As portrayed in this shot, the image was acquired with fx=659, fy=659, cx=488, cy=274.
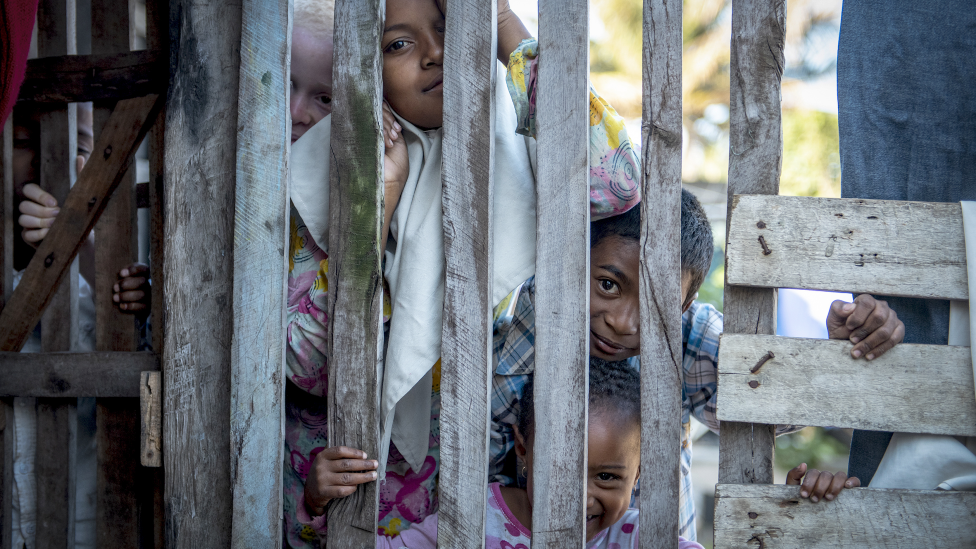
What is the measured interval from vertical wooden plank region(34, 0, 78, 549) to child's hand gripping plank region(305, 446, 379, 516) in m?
0.93

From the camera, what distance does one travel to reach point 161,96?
1.76 metres

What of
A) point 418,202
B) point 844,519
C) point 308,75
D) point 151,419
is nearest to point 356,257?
point 418,202

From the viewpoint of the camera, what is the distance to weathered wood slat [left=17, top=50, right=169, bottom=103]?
175cm

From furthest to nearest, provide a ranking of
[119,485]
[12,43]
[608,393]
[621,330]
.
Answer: [608,393] < [119,485] < [621,330] < [12,43]

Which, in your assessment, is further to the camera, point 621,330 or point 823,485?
point 621,330

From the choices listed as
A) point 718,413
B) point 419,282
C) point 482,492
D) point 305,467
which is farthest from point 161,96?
point 718,413

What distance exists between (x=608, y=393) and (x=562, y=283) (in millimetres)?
645

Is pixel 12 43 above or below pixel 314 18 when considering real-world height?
below

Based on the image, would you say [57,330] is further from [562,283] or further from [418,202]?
[562,283]

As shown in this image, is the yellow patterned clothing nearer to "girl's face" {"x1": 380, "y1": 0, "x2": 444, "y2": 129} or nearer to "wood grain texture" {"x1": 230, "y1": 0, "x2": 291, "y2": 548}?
"girl's face" {"x1": 380, "y1": 0, "x2": 444, "y2": 129}

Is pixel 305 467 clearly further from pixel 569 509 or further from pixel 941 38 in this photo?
pixel 941 38

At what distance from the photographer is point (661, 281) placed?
1.43m

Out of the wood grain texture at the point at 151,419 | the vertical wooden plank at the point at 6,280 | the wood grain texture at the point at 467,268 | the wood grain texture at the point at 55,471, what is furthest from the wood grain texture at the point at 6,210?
the wood grain texture at the point at 467,268

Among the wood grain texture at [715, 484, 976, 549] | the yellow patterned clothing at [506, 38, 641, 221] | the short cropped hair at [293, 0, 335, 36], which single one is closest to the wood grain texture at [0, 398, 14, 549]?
the short cropped hair at [293, 0, 335, 36]
